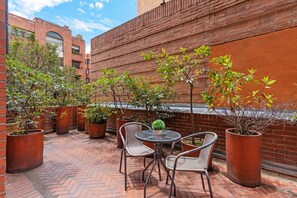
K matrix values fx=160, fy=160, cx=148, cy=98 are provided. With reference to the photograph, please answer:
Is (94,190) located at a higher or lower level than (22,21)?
lower

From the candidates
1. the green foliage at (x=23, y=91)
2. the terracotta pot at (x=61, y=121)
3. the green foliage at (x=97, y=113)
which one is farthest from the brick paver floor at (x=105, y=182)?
the terracotta pot at (x=61, y=121)

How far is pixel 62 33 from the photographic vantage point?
21.1 metres

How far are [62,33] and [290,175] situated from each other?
25020 millimetres

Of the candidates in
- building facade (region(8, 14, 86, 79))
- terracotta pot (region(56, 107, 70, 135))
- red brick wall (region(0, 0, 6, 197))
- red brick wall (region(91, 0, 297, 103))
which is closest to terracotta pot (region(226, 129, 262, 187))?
red brick wall (region(91, 0, 297, 103))

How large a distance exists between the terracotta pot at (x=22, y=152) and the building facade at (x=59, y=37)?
16.4 m

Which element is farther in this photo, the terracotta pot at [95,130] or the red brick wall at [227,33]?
the terracotta pot at [95,130]

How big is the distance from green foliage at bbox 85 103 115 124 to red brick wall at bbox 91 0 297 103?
1.74 metres

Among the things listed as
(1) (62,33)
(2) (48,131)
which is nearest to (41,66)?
(2) (48,131)

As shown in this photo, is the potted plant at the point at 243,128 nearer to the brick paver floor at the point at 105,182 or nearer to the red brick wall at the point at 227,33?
the brick paver floor at the point at 105,182

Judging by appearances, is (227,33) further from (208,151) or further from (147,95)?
(208,151)

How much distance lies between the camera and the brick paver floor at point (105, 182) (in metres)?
2.29

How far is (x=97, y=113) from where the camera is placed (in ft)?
16.8

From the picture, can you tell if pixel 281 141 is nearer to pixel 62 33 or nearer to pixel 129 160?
pixel 129 160

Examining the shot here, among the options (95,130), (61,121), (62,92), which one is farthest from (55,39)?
(95,130)
